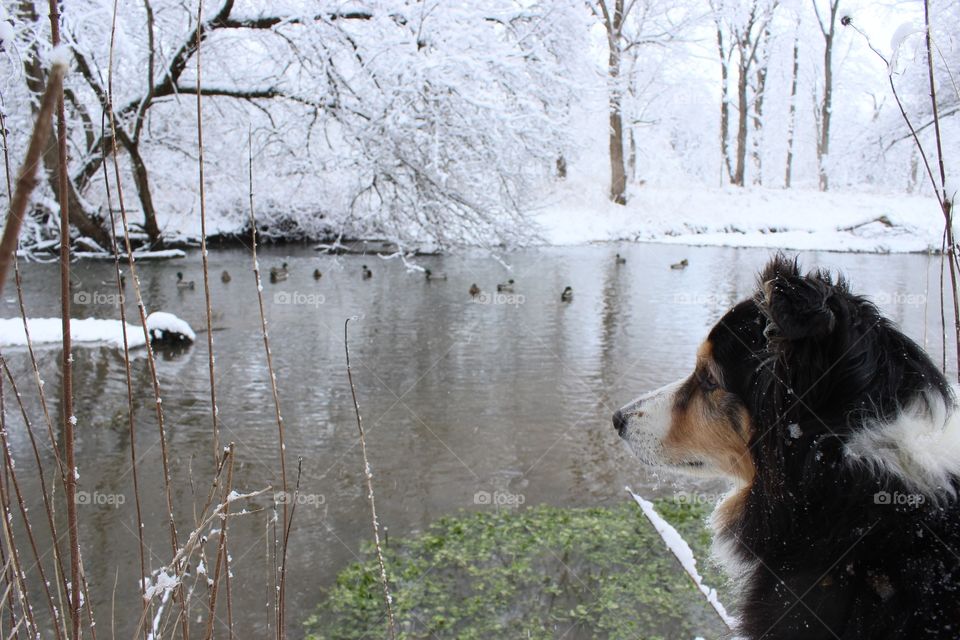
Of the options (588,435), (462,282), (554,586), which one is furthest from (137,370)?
(462,282)

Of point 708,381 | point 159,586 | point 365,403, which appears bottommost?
point 365,403

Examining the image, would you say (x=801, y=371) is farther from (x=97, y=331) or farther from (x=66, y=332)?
(x=97, y=331)

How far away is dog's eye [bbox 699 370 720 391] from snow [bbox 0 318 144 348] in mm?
8367

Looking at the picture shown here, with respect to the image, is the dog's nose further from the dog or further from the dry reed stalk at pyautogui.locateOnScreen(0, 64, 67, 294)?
the dry reed stalk at pyautogui.locateOnScreen(0, 64, 67, 294)

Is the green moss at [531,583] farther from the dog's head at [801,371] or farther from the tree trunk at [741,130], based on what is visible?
the tree trunk at [741,130]

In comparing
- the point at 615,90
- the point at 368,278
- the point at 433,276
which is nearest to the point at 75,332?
the point at 368,278

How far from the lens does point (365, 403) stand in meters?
7.50

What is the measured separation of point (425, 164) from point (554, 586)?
26.7 ft

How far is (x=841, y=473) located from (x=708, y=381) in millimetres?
643

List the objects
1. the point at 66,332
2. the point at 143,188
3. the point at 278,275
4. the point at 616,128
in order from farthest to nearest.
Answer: the point at 616,128
the point at 143,188
the point at 278,275
the point at 66,332

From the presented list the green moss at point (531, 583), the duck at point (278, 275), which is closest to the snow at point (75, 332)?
the duck at point (278, 275)

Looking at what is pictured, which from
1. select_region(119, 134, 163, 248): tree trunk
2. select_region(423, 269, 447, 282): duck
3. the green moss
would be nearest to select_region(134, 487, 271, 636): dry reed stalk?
the green moss

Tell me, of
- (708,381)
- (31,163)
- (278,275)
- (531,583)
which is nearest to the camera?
(31,163)

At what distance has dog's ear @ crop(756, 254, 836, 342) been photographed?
173 cm
